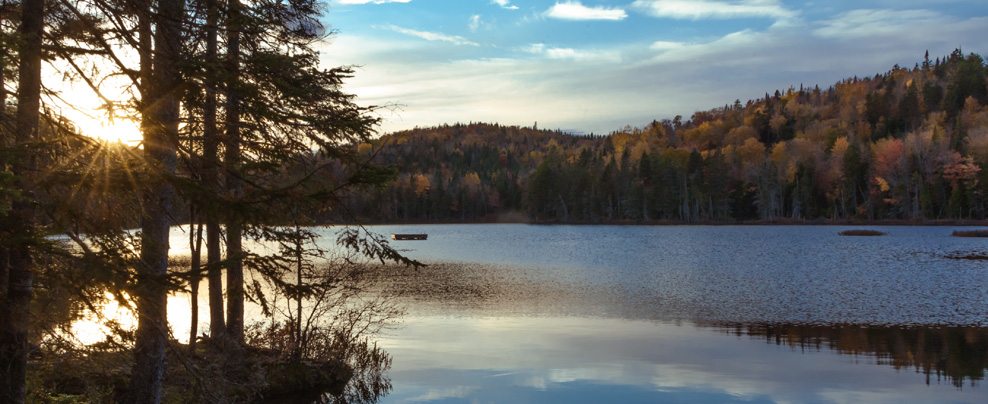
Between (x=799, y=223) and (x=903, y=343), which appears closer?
(x=903, y=343)

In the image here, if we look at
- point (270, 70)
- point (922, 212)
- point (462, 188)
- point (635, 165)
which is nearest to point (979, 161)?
point (922, 212)

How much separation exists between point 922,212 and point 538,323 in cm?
10484

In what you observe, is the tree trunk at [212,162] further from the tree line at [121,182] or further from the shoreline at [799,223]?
the shoreline at [799,223]

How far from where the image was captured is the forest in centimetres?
10550

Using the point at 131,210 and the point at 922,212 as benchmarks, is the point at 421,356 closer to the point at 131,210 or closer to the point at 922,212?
the point at 131,210

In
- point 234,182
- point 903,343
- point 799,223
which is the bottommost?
point 799,223

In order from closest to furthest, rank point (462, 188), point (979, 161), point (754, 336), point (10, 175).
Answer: point (10, 175) → point (754, 336) → point (979, 161) → point (462, 188)

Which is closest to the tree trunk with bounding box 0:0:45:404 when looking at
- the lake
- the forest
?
the lake

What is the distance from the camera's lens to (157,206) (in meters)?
7.14

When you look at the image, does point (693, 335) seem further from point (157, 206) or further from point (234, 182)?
point (157, 206)

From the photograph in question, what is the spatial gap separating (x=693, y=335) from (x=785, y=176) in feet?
365

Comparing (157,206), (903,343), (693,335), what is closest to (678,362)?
(693,335)

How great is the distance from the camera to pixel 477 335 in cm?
1891

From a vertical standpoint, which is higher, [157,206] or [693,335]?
[157,206]
